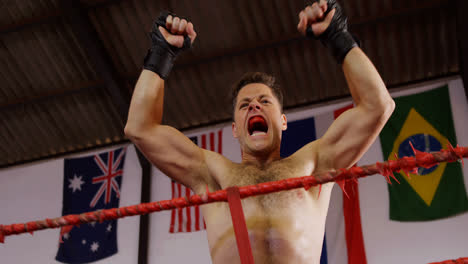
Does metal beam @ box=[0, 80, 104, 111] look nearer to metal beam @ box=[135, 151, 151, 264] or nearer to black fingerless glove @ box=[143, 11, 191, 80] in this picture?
metal beam @ box=[135, 151, 151, 264]

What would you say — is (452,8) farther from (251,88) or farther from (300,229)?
(300,229)

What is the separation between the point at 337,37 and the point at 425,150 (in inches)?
134

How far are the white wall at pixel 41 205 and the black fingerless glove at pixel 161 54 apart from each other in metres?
3.84

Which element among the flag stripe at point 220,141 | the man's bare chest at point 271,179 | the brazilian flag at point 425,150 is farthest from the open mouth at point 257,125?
the flag stripe at point 220,141

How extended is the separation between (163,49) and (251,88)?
46cm

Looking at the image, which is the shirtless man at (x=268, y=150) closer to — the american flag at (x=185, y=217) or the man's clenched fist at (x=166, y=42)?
the man's clenched fist at (x=166, y=42)

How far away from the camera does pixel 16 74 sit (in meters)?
5.55

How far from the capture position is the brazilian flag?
4266mm

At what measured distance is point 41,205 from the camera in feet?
18.5

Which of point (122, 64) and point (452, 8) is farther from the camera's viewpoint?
point (122, 64)

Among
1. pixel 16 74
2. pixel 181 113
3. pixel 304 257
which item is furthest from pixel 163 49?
pixel 16 74

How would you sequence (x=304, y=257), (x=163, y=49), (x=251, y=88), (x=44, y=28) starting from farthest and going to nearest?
1. (x=44, y=28)
2. (x=251, y=88)
3. (x=163, y=49)
4. (x=304, y=257)

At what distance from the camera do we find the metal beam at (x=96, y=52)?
16.2 feet

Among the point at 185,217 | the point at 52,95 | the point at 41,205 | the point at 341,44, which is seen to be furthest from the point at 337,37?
the point at 41,205
